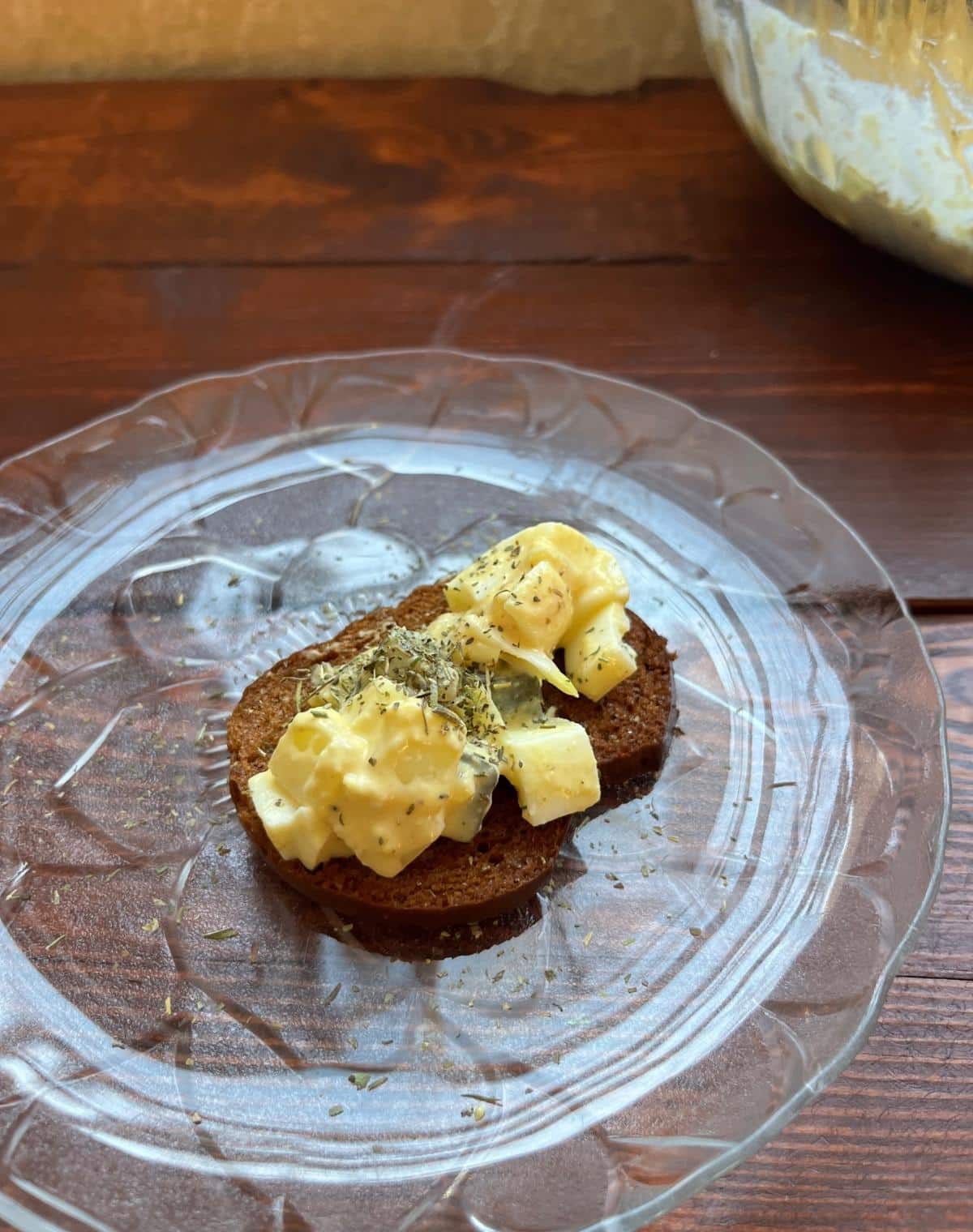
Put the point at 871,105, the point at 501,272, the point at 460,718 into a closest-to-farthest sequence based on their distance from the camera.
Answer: the point at 460,718
the point at 871,105
the point at 501,272

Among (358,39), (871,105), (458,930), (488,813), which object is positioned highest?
(358,39)

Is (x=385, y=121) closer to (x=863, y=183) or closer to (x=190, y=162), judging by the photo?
(x=190, y=162)

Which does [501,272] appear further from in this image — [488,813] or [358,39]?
[488,813]

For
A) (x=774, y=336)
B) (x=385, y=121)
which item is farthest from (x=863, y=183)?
(x=385, y=121)

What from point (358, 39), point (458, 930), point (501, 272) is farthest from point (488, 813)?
point (358, 39)

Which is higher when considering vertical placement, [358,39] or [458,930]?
[358,39]

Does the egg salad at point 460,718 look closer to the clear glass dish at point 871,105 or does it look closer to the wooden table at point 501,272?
the wooden table at point 501,272
